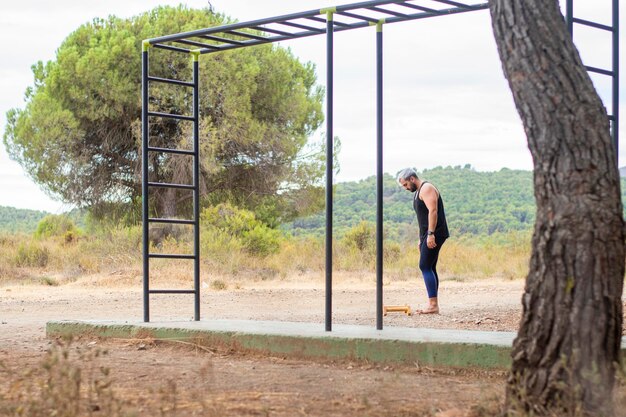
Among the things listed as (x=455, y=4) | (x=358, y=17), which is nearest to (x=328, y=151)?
(x=358, y=17)

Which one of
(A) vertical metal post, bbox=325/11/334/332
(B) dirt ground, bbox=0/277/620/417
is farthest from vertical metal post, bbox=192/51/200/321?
(A) vertical metal post, bbox=325/11/334/332

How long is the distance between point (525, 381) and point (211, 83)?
75.0 feet

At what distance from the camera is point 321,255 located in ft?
77.5

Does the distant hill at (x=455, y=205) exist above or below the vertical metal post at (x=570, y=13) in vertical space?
below

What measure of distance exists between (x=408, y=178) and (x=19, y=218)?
41.8m

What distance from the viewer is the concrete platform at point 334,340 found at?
6.68 m

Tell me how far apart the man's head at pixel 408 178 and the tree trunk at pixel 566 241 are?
5885 mm

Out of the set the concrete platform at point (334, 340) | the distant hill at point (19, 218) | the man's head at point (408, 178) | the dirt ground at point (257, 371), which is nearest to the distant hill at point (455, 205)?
the distant hill at point (19, 218)

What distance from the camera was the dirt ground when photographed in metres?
4.92

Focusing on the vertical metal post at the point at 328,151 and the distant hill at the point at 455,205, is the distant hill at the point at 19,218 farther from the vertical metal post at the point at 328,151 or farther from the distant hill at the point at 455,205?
the vertical metal post at the point at 328,151

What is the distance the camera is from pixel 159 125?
2719 centimetres

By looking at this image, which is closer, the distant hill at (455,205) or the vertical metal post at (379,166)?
the vertical metal post at (379,166)

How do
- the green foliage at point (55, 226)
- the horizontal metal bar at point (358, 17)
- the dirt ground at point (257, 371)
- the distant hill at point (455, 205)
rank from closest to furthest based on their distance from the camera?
the dirt ground at point (257, 371)
the horizontal metal bar at point (358, 17)
the green foliage at point (55, 226)
the distant hill at point (455, 205)

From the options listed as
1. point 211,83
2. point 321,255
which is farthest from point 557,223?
point 211,83
